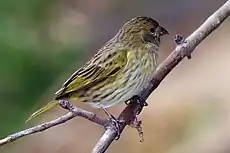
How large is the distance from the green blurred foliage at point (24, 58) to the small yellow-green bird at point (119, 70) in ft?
2.99

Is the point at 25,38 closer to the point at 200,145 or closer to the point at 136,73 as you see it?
the point at 136,73

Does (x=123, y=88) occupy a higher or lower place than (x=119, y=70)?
lower

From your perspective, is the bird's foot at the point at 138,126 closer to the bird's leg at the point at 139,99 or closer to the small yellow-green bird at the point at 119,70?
the bird's leg at the point at 139,99

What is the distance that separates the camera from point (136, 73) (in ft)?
12.7

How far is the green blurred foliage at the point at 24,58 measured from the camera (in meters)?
4.76

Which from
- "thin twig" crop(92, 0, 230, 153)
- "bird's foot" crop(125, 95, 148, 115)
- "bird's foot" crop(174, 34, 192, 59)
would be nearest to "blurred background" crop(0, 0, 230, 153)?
"bird's foot" crop(125, 95, 148, 115)

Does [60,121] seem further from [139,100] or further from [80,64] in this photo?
[80,64]

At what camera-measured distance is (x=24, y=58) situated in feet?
15.9

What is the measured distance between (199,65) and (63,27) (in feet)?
6.18

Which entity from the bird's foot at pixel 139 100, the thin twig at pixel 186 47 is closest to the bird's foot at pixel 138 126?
the thin twig at pixel 186 47

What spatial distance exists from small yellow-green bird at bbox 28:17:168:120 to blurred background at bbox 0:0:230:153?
95cm

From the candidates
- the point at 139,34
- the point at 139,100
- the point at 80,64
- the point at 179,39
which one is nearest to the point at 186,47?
the point at 179,39

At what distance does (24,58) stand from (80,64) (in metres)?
2.16

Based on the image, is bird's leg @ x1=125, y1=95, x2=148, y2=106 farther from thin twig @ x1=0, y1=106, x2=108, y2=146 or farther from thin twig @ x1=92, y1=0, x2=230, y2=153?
thin twig @ x1=0, y1=106, x2=108, y2=146
